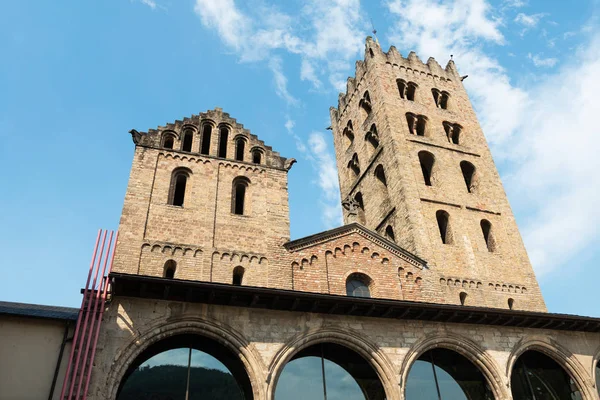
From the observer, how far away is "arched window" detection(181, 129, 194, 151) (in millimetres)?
18806

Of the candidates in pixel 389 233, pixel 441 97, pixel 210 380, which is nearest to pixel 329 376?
pixel 210 380

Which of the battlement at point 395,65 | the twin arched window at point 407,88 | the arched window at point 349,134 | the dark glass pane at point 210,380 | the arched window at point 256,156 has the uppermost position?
the battlement at point 395,65

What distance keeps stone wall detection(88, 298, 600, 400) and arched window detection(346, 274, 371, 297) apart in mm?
3354

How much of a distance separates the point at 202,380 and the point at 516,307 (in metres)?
14.4

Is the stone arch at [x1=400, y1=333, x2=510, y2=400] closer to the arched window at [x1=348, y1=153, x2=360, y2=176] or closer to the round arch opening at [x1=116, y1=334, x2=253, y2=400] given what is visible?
the round arch opening at [x1=116, y1=334, x2=253, y2=400]

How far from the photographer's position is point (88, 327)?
1159 centimetres

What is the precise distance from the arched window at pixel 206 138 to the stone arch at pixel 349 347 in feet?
29.7

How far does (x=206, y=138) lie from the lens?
762 inches

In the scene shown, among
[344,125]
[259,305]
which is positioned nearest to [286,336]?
[259,305]

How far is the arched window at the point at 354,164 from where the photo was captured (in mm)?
29725

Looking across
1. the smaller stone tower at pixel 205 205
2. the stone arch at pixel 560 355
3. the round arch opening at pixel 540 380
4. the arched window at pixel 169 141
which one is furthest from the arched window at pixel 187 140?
the round arch opening at pixel 540 380

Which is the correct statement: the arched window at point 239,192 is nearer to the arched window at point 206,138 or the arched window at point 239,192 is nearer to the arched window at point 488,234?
the arched window at point 206,138

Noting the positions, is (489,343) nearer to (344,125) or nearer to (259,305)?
(259,305)

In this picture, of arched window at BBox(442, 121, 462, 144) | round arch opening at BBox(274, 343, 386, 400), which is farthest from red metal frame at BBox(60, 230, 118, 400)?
arched window at BBox(442, 121, 462, 144)
